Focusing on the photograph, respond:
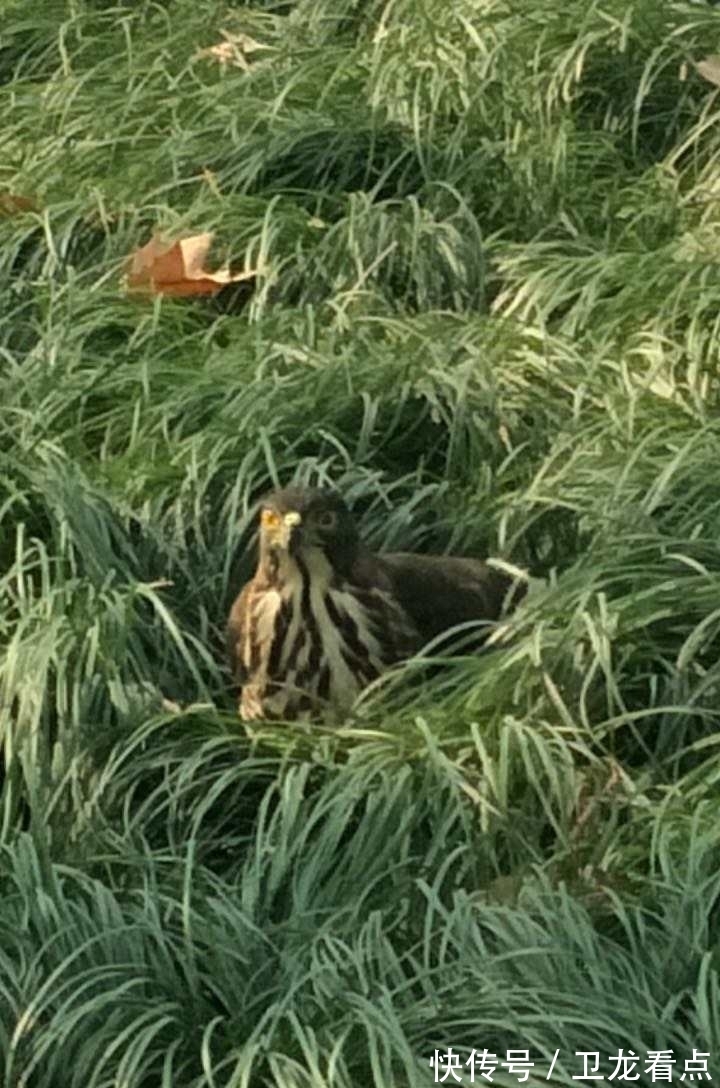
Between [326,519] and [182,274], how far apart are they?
4.29ft

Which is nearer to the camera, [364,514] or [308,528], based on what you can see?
[308,528]

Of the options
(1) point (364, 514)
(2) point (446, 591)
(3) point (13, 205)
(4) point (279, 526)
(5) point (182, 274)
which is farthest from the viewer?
(3) point (13, 205)

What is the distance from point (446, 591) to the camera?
470 cm

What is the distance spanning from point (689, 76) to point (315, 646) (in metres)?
2.22

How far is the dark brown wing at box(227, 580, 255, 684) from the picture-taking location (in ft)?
15.2

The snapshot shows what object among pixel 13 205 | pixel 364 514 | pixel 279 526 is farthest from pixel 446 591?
pixel 13 205

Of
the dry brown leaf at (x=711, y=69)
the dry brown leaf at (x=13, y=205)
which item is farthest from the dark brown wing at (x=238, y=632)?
the dry brown leaf at (x=711, y=69)

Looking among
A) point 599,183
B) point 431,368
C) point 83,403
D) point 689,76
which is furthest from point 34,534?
point 689,76

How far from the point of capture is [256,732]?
4.39 metres

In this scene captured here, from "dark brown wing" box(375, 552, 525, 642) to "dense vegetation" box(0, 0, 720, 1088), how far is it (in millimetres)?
123

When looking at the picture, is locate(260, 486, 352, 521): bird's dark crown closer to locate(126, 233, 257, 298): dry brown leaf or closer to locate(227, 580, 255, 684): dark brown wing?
locate(227, 580, 255, 684): dark brown wing

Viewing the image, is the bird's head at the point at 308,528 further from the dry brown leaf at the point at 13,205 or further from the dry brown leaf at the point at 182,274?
the dry brown leaf at the point at 13,205

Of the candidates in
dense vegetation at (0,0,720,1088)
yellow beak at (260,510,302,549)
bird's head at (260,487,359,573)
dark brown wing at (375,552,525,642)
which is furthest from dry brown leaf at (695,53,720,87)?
yellow beak at (260,510,302,549)

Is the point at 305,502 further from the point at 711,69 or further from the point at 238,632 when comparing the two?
the point at 711,69
